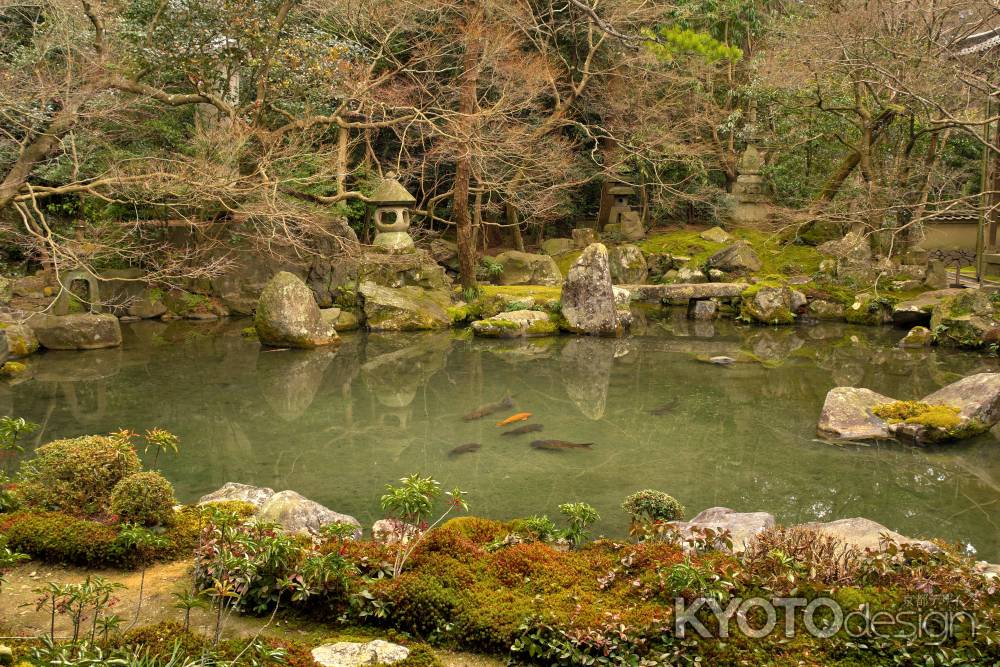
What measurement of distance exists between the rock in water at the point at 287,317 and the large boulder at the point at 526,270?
25.1 ft

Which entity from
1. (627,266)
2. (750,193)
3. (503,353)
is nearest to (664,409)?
(503,353)

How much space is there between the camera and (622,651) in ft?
11.7

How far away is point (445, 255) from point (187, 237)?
7.24 m

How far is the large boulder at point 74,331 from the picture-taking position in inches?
590

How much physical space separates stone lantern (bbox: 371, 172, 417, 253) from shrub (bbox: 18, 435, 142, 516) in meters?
13.6

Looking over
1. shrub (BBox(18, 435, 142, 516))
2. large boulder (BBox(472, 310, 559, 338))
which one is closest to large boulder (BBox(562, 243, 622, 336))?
large boulder (BBox(472, 310, 559, 338))

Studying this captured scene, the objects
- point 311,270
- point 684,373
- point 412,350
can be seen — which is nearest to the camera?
point 684,373

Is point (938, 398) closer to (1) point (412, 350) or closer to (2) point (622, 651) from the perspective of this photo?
(2) point (622, 651)

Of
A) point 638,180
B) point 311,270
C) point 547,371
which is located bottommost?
point 547,371

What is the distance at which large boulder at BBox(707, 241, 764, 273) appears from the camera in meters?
20.9

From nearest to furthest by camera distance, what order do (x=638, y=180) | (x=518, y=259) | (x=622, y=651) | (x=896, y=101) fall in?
(x=622, y=651), (x=896, y=101), (x=518, y=259), (x=638, y=180)

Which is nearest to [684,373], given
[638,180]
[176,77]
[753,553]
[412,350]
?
[412,350]

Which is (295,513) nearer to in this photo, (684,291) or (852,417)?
(852,417)

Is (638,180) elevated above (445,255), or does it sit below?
above
